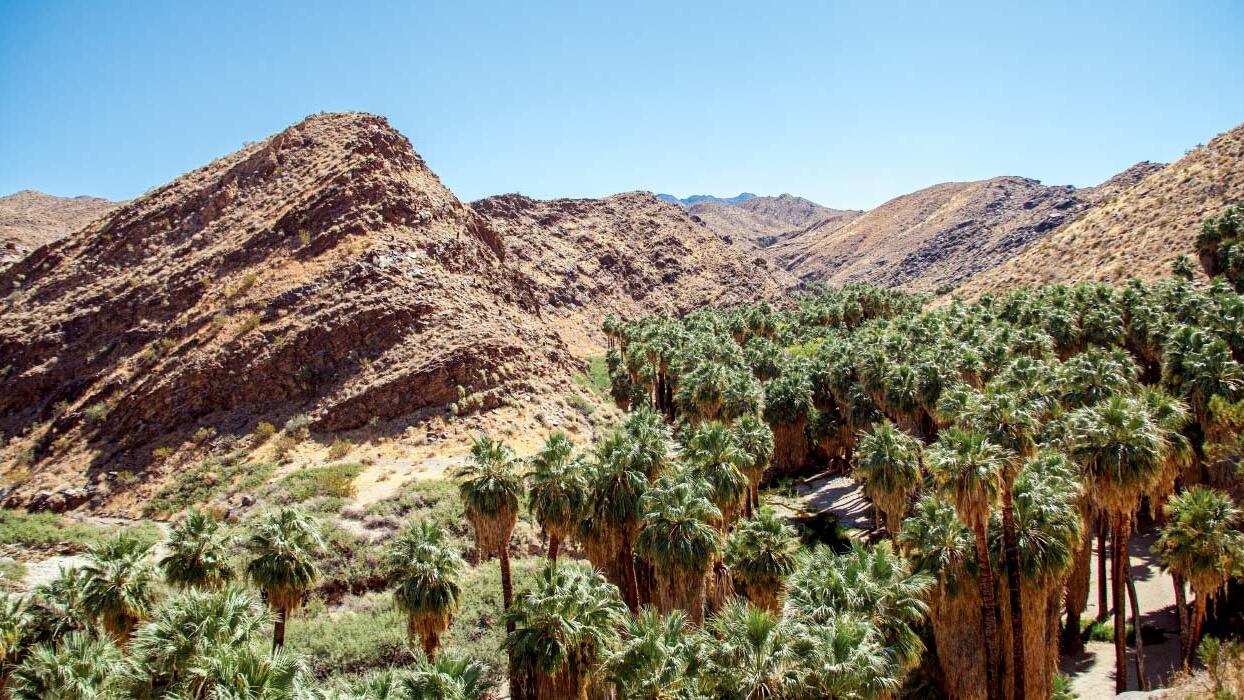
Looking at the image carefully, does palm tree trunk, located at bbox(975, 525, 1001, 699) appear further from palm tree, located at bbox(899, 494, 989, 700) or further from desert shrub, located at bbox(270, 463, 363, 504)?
desert shrub, located at bbox(270, 463, 363, 504)

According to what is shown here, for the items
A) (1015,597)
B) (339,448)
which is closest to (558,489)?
(1015,597)

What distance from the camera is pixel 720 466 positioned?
25.5m

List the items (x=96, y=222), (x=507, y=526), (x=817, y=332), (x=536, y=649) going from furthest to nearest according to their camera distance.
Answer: (x=817, y=332)
(x=96, y=222)
(x=507, y=526)
(x=536, y=649)

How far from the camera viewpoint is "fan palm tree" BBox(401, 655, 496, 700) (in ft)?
46.6

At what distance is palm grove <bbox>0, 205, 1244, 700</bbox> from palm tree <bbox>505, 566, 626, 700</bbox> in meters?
0.06

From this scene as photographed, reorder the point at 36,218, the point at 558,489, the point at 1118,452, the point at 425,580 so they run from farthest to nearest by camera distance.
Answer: the point at 36,218 → the point at 558,489 → the point at 425,580 → the point at 1118,452

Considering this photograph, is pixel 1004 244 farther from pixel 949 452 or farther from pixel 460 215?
pixel 949 452

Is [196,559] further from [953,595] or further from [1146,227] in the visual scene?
[1146,227]

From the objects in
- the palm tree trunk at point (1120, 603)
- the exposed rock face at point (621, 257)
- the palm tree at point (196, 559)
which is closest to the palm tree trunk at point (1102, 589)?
the palm tree trunk at point (1120, 603)

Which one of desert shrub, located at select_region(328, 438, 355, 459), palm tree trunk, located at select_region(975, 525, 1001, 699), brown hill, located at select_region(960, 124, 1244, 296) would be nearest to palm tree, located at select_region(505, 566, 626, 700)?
palm tree trunk, located at select_region(975, 525, 1001, 699)

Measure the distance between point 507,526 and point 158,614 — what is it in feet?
32.0

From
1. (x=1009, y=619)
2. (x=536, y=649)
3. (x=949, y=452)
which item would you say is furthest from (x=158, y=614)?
(x=1009, y=619)

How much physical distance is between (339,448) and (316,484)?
5.38 m

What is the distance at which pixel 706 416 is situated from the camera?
4144cm
